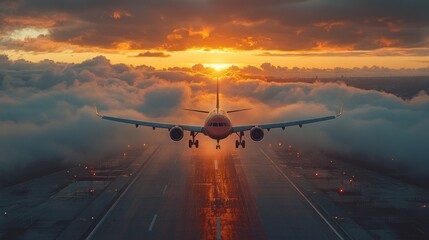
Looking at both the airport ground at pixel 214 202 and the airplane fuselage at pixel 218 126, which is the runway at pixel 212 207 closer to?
A: the airport ground at pixel 214 202

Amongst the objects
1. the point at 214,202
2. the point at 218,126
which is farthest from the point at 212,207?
the point at 218,126

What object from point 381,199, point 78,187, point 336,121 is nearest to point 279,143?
point 336,121

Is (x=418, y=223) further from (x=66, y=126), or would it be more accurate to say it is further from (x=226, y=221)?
(x=66, y=126)

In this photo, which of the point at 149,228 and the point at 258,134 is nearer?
the point at 149,228

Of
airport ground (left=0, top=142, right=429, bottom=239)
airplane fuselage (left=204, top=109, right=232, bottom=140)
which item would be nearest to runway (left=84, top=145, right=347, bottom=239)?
airport ground (left=0, top=142, right=429, bottom=239)

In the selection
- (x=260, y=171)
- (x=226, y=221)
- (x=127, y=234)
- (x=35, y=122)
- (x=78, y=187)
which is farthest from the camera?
(x=35, y=122)

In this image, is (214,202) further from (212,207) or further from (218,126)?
(218,126)

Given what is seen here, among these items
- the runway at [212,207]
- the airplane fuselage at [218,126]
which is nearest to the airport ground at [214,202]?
the runway at [212,207]
